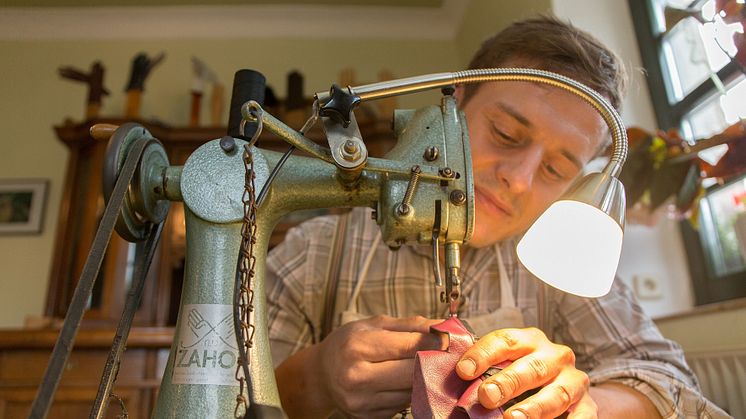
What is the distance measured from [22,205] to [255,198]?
2.78 metres

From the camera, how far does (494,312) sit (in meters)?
0.89

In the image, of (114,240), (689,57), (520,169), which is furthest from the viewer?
(114,240)

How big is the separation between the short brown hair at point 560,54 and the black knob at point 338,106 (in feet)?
1.32

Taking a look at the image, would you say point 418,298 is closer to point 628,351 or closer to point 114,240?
point 628,351

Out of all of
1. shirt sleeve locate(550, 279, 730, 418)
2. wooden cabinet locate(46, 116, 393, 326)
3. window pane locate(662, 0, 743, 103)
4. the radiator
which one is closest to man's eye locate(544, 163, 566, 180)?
shirt sleeve locate(550, 279, 730, 418)

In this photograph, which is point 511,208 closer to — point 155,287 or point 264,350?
point 264,350

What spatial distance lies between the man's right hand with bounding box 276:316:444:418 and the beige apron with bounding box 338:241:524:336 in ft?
0.88

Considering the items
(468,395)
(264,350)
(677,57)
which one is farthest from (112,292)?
(677,57)

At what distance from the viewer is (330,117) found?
0.50m

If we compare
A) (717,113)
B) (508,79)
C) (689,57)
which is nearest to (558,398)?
(508,79)

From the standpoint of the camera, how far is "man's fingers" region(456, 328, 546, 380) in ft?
1.54

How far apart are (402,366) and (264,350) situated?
0.14 m

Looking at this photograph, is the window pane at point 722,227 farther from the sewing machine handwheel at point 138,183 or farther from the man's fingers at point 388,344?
the sewing machine handwheel at point 138,183

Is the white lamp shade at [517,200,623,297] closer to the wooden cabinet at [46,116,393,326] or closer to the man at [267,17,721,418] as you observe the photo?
the man at [267,17,721,418]
